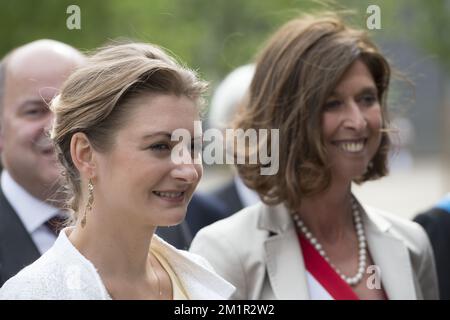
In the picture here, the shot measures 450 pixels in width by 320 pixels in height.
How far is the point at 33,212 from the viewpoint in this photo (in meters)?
3.06

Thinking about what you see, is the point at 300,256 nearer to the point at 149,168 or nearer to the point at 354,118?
the point at 354,118

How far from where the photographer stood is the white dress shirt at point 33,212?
2998mm

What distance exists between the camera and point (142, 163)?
192 cm

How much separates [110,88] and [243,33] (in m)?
2.40

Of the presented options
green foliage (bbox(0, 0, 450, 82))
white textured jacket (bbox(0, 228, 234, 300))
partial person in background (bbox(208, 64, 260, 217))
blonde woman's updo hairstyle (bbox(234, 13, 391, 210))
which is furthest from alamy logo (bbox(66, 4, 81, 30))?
partial person in background (bbox(208, 64, 260, 217))

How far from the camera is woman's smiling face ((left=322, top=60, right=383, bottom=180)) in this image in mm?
3092

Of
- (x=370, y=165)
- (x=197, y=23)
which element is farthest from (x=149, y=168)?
(x=197, y=23)

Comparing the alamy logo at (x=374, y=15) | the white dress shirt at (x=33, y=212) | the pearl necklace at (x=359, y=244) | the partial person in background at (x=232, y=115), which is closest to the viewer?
the alamy logo at (x=374, y=15)

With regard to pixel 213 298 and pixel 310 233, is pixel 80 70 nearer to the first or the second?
pixel 213 298

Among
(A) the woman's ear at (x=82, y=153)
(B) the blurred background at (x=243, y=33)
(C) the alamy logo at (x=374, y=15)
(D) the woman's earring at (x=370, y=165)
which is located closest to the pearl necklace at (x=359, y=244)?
(D) the woman's earring at (x=370, y=165)

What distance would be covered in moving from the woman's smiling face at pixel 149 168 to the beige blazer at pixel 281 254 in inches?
40.6

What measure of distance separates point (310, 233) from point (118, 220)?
134cm

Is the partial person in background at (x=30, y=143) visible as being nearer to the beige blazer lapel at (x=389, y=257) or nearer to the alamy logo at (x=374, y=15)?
the alamy logo at (x=374, y=15)
